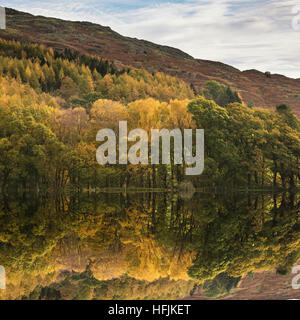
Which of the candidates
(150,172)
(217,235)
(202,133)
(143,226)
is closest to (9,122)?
(150,172)

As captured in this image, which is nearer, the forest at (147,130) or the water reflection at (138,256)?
the water reflection at (138,256)

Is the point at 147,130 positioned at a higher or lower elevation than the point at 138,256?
higher

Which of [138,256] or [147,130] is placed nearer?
[138,256]

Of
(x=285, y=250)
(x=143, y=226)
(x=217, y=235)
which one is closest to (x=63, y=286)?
(x=285, y=250)

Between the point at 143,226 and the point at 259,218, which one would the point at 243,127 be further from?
the point at 143,226

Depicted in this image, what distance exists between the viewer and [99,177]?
218ft

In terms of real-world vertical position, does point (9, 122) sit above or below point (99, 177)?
above

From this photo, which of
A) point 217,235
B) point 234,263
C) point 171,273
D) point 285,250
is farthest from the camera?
point 217,235

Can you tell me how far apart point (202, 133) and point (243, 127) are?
7.13 m

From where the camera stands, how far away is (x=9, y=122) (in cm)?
6775

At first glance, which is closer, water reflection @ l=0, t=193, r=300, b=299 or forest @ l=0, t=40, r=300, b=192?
water reflection @ l=0, t=193, r=300, b=299
